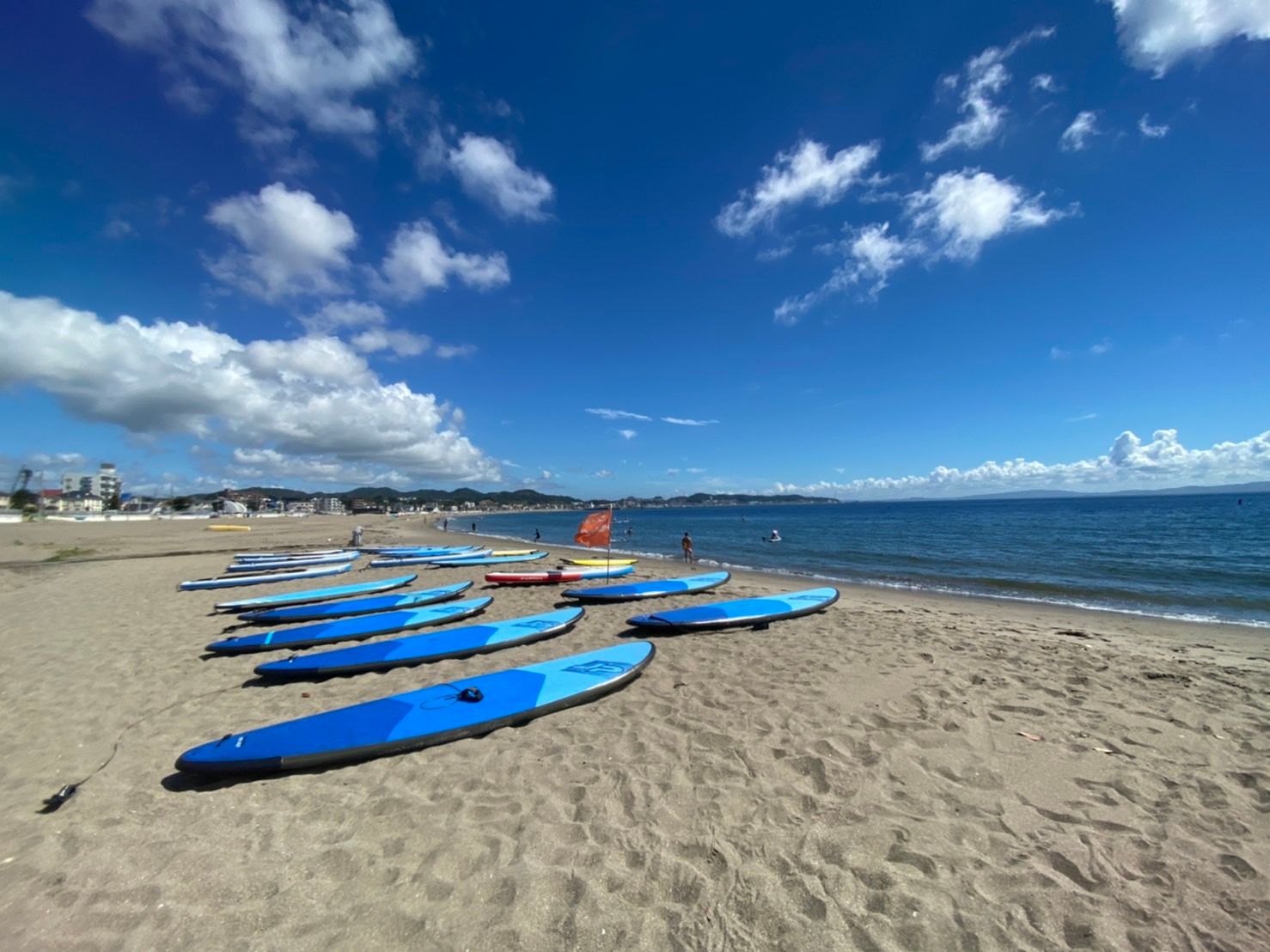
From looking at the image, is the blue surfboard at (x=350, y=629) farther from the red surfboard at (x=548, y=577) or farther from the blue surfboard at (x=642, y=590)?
the red surfboard at (x=548, y=577)

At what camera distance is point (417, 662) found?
676 cm

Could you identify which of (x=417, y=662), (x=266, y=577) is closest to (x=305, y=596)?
(x=266, y=577)

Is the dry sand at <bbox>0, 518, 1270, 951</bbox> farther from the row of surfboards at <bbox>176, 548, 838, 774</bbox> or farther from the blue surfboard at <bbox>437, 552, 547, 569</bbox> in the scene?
the blue surfboard at <bbox>437, 552, 547, 569</bbox>

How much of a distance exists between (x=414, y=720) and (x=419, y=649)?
8.56 ft

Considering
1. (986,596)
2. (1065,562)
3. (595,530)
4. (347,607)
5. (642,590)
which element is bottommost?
(986,596)

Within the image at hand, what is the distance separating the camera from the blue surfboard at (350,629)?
7.34m

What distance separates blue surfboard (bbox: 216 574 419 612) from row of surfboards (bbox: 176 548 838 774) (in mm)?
33

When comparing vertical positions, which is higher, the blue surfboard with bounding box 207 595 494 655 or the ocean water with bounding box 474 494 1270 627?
the blue surfboard with bounding box 207 595 494 655

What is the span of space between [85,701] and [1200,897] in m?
9.27

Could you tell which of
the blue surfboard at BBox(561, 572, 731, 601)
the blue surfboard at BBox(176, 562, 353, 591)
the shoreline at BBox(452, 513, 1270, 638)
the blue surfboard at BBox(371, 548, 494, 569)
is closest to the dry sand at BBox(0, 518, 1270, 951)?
the blue surfboard at BBox(561, 572, 731, 601)

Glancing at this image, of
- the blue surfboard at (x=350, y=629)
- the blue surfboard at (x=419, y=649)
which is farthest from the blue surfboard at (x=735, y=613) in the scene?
the blue surfboard at (x=350, y=629)

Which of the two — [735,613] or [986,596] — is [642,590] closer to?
[735,613]

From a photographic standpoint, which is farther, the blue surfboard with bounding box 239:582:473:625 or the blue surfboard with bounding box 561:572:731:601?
the blue surfboard with bounding box 561:572:731:601

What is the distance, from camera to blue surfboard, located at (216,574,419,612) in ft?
34.1
